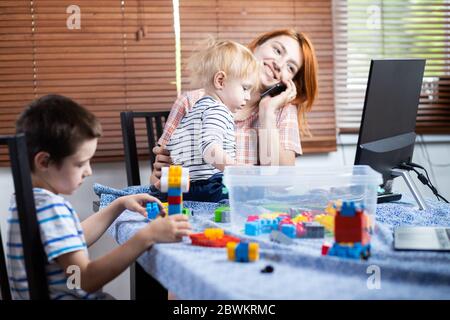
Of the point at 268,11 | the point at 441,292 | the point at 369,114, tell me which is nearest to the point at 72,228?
the point at 441,292

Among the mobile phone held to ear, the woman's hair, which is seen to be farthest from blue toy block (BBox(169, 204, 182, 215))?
the woman's hair

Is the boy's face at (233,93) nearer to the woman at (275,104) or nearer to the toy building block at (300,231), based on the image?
the woman at (275,104)

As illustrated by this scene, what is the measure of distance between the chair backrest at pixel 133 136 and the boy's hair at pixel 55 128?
1.21 m

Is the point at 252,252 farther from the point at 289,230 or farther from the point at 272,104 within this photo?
the point at 272,104

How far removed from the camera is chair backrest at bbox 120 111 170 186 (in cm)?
254

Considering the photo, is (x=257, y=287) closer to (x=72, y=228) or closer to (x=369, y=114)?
(x=72, y=228)

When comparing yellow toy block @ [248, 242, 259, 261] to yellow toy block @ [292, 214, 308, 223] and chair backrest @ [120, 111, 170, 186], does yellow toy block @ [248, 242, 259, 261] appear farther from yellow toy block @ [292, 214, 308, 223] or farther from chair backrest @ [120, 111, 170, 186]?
chair backrest @ [120, 111, 170, 186]

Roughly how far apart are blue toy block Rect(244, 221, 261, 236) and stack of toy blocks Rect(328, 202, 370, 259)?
240 mm

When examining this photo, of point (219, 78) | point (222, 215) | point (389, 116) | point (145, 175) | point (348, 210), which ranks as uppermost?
point (219, 78)

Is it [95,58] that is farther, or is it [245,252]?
[95,58]

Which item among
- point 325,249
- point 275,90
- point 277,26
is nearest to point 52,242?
point 325,249

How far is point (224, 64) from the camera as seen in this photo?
2.09 m

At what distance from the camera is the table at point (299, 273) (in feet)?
3.35

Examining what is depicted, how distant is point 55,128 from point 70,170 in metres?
0.09
